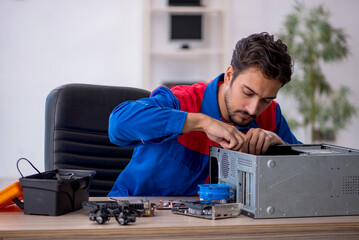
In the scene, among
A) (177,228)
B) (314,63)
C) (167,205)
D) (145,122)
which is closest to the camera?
(177,228)

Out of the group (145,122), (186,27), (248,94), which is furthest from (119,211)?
(186,27)

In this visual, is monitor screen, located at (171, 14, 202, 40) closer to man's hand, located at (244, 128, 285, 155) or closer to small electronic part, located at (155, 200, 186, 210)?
man's hand, located at (244, 128, 285, 155)

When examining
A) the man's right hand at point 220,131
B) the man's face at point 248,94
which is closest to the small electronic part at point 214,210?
the man's right hand at point 220,131

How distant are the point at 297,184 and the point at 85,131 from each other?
111 centimetres

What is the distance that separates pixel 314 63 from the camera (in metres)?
4.55

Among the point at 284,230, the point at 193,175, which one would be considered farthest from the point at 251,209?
the point at 193,175

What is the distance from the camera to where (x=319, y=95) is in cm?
461

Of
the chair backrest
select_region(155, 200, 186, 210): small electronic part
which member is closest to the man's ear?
the chair backrest

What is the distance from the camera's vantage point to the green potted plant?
4.46 metres

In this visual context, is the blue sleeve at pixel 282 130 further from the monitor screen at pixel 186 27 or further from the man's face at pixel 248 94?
the monitor screen at pixel 186 27

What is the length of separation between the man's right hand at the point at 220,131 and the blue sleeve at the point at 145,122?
0.03 m

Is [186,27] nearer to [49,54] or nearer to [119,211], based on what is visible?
[49,54]

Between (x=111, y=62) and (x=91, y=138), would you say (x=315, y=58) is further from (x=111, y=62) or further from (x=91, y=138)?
(x=91, y=138)

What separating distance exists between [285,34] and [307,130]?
3.33 feet
